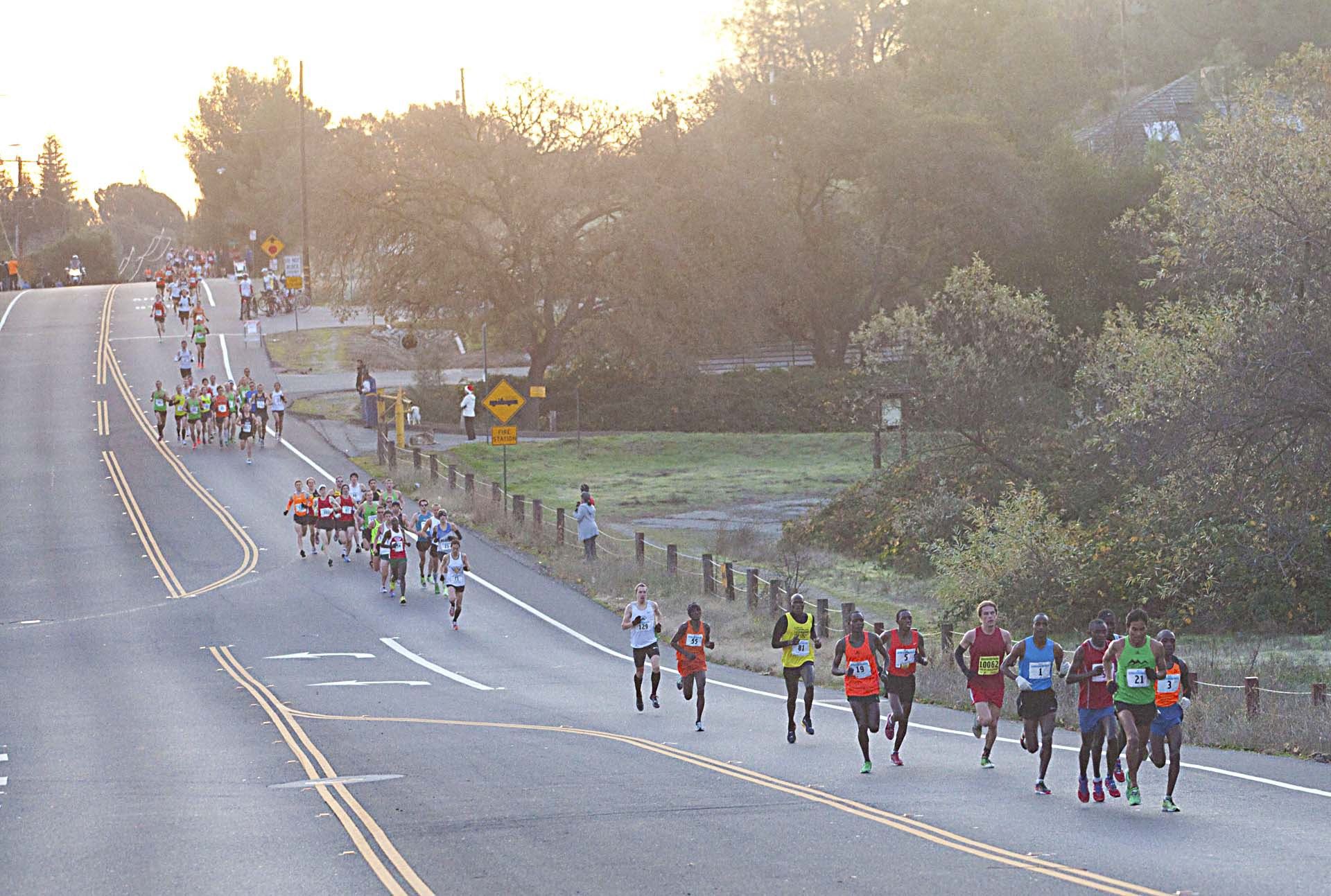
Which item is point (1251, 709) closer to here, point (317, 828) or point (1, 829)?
point (317, 828)

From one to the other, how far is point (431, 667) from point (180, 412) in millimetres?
25679

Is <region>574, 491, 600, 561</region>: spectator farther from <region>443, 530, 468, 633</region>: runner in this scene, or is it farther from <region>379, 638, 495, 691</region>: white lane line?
<region>379, 638, 495, 691</region>: white lane line

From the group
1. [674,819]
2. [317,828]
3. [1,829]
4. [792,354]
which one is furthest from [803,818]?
[792,354]

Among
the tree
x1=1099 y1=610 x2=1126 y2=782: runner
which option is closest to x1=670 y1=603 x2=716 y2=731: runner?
x1=1099 y1=610 x2=1126 y2=782: runner

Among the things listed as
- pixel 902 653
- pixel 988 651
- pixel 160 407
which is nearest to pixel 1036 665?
pixel 988 651

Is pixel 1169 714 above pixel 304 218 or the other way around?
the other way around

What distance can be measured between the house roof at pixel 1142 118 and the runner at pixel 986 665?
61.8m

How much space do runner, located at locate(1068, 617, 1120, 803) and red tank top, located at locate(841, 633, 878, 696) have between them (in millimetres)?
2286

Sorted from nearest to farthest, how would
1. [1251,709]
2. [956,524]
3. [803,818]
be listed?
[803,818]
[1251,709]
[956,524]

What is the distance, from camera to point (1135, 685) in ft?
42.3

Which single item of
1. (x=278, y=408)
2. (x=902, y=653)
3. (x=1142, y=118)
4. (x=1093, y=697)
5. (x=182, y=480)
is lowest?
→ (x=1093, y=697)

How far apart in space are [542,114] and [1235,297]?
34.5 m

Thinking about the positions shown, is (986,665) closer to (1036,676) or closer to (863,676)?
(1036,676)

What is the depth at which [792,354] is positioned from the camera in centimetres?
6738
